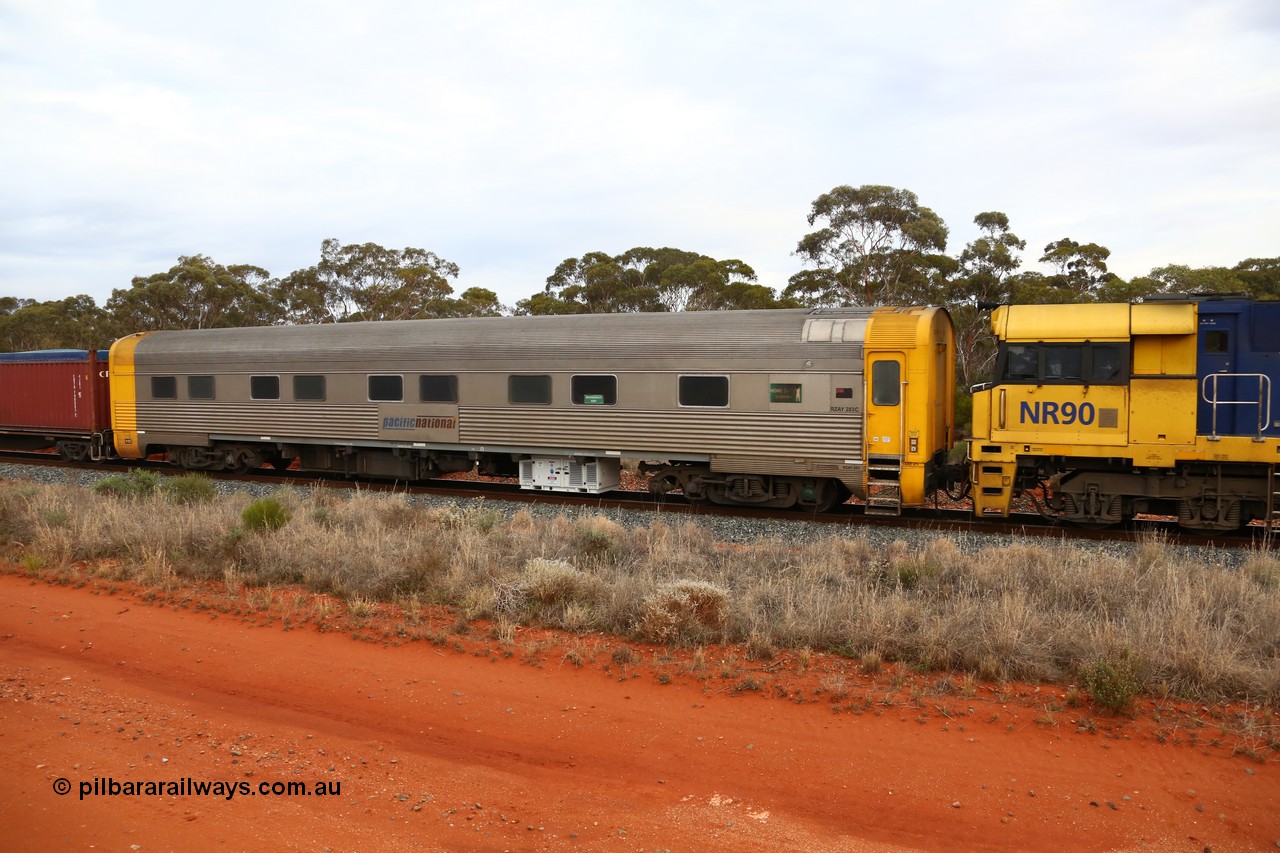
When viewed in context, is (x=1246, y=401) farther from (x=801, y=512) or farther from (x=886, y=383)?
(x=801, y=512)

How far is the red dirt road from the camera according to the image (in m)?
4.78

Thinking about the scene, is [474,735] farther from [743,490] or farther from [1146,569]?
[743,490]

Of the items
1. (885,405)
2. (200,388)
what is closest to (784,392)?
(885,405)

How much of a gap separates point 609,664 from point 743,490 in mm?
7898

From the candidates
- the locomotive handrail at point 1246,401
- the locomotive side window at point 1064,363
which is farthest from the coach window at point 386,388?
the locomotive handrail at point 1246,401

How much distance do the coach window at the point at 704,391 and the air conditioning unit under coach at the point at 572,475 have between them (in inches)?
89.3

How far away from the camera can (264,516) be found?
Answer: 1179 centimetres

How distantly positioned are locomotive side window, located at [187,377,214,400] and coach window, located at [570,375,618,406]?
8.95 meters

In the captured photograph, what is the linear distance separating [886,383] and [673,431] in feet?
11.7

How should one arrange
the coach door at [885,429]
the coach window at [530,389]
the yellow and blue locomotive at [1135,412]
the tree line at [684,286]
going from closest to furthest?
the yellow and blue locomotive at [1135,412], the coach door at [885,429], the coach window at [530,389], the tree line at [684,286]

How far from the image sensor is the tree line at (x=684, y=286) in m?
33.0

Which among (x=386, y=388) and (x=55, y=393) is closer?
(x=386, y=388)

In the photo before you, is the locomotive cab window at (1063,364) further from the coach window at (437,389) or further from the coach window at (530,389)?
the coach window at (437,389)

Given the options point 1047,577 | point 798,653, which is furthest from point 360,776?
point 1047,577
